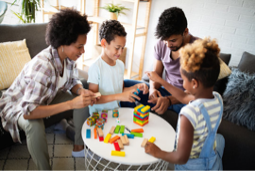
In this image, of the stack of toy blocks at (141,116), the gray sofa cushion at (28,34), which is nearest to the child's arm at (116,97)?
the stack of toy blocks at (141,116)

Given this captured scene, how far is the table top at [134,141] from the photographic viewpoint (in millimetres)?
1179

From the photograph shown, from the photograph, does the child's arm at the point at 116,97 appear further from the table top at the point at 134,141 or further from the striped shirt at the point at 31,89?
the striped shirt at the point at 31,89

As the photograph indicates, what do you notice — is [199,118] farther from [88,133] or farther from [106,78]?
[106,78]

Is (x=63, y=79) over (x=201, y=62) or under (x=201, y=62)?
under

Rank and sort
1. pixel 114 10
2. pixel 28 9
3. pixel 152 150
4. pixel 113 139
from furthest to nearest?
1. pixel 114 10
2. pixel 28 9
3. pixel 113 139
4. pixel 152 150

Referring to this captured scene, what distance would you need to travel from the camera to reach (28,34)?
2066 millimetres

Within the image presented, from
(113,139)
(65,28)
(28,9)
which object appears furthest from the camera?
(28,9)

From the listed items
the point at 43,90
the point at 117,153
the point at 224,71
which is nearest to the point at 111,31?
the point at 43,90

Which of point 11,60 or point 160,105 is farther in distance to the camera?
point 11,60

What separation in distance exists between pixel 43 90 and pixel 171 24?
1.00 m

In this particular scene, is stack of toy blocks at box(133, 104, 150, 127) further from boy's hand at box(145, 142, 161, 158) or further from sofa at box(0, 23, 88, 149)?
sofa at box(0, 23, 88, 149)

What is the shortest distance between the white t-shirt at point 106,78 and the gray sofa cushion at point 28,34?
31.1 inches

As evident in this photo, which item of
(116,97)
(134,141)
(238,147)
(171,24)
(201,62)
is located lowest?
(238,147)

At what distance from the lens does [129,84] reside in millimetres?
2041
